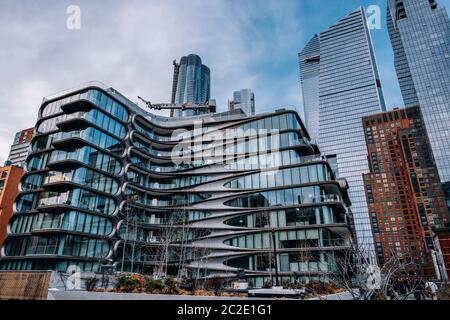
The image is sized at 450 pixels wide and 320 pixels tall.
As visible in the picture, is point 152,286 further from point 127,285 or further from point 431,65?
point 431,65

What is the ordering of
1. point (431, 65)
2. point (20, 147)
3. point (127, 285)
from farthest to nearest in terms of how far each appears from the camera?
point (431, 65) < point (20, 147) < point (127, 285)

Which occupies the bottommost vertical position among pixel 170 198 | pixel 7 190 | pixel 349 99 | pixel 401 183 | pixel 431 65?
pixel 170 198

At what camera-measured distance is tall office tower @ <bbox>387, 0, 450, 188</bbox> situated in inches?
4104

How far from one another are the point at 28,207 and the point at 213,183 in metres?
27.4

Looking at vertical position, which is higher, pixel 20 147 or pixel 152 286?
pixel 20 147

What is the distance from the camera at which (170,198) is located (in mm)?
49969

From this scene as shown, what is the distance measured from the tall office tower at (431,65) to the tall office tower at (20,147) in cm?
15557

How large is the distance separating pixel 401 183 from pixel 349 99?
53961 mm

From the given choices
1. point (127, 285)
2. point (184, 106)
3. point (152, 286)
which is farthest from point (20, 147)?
point (152, 286)

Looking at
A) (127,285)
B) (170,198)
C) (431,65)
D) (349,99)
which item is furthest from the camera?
(349,99)

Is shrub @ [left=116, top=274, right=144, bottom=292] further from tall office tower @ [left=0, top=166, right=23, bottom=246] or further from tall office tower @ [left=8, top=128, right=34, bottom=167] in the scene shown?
tall office tower @ [left=8, top=128, right=34, bottom=167]

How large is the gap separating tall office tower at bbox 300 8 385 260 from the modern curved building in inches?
3842

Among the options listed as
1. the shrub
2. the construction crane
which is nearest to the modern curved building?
the shrub
